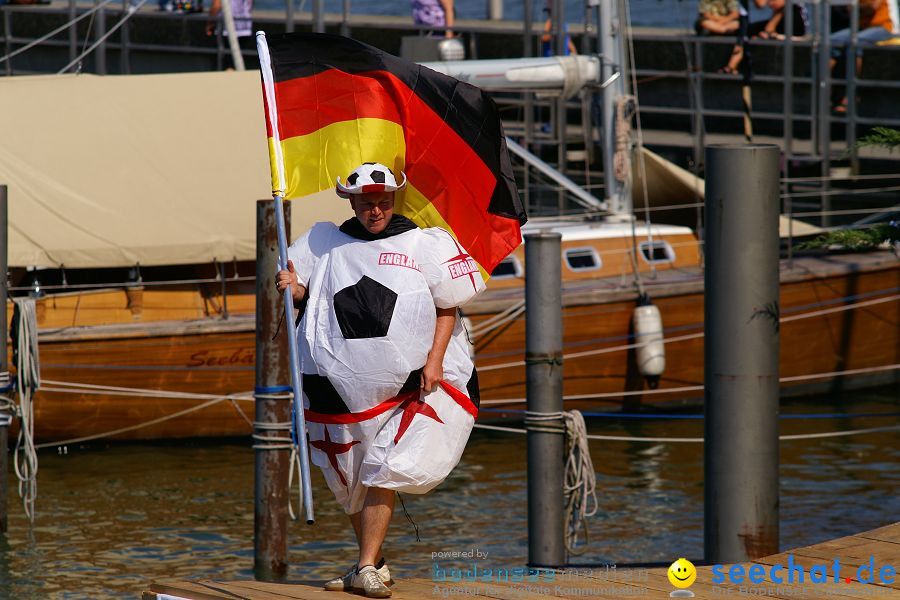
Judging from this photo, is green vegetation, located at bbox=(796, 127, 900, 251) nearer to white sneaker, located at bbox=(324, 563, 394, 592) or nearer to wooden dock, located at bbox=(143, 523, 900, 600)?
wooden dock, located at bbox=(143, 523, 900, 600)

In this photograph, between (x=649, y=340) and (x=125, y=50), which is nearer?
(x=649, y=340)

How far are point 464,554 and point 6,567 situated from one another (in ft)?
9.50

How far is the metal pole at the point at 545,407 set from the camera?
886 centimetres

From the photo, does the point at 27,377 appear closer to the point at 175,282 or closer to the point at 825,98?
the point at 175,282

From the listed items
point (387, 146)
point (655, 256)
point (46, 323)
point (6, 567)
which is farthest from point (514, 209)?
point (655, 256)

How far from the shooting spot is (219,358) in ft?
46.3

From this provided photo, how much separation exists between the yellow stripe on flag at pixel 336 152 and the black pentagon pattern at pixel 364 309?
684 mm

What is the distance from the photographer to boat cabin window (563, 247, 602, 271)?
15695mm

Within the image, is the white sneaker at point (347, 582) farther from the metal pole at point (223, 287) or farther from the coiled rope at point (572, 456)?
the metal pole at point (223, 287)

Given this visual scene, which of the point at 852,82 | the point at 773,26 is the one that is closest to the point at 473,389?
the point at 852,82

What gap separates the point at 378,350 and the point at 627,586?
129cm

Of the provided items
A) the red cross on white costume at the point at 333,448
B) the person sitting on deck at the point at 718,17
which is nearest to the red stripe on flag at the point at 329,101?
the red cross on white costume at the point at 333,448

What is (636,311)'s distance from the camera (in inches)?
591

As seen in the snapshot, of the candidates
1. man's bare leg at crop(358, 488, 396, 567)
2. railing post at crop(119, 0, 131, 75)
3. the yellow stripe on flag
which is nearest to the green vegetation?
the yellow stripe on flag
